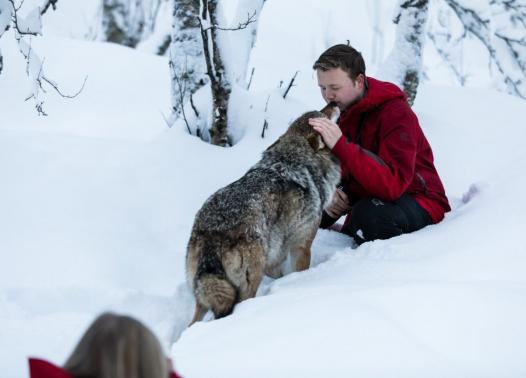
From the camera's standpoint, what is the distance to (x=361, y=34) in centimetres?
1683

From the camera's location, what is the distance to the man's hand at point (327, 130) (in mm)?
3906

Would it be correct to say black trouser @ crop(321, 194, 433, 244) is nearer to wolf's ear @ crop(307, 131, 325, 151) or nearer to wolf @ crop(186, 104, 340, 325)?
wolf @ crop(186, 104, 340, 325)

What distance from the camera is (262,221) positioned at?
367 centimetres

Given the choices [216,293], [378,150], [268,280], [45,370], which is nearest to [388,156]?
[378,150]

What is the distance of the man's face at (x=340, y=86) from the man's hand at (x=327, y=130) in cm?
28

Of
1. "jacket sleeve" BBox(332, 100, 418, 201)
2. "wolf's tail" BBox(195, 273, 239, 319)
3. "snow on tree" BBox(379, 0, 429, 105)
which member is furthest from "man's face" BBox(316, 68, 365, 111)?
"snow on tree" BBox(379, 0, 429, 105)

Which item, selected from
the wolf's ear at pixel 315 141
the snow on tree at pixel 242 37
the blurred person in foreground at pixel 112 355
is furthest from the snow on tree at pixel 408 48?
the blurred person in foreground at pixel 112 355

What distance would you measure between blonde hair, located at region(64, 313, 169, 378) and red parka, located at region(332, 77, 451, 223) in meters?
2.75

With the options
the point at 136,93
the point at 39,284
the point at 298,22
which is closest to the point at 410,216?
the point at 39,284

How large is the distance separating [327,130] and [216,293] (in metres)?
1.35

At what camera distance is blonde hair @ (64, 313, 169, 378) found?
1.24m

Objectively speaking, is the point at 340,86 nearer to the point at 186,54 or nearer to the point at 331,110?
the point at 331,110

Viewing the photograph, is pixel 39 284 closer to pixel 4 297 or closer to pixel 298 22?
pixel 4 297

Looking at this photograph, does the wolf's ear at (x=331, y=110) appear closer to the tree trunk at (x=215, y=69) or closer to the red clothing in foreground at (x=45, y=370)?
the tree trunk at (x=215, y=69)
